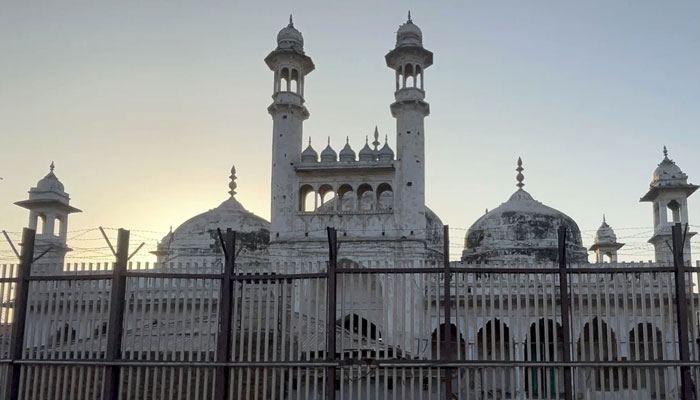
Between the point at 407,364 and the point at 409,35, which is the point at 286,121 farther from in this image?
the point at 407,364

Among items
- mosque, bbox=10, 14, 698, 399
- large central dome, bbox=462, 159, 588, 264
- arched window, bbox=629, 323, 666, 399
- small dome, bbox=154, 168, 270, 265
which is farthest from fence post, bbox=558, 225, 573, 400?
small dome, bbox=154, 168, 270, 265

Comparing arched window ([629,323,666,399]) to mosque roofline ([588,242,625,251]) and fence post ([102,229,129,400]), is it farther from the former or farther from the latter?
mosque roofline ([588,242,625,251])

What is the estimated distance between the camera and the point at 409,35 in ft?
100

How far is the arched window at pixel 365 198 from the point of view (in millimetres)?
29767

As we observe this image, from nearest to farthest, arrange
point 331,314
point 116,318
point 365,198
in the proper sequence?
point 331,314, point 116,318, point 365,198

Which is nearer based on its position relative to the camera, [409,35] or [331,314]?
[331,314]

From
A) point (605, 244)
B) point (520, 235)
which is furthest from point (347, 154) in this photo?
point (605, 244)

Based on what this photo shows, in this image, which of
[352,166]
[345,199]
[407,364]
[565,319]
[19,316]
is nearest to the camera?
[407,364]

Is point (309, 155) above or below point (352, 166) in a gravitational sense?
above

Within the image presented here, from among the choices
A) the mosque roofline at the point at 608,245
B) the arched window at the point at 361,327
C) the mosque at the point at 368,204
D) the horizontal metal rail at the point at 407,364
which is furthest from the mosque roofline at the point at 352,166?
the horizontal metal rail at the point at 407,364

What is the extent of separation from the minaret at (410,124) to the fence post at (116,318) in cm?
1983

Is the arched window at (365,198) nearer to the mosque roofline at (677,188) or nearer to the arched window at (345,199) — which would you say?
the arched window at (345,199)

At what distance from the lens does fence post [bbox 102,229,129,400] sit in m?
9.27

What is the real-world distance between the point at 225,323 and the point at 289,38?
77.3 ft
